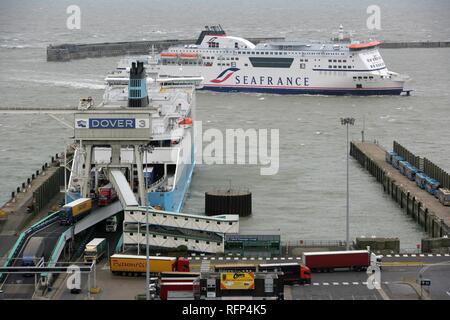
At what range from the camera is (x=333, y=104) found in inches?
3317

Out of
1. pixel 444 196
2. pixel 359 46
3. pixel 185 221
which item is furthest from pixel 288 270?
pixel 359 46

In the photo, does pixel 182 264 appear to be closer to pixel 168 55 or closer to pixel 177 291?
pixel 177 291

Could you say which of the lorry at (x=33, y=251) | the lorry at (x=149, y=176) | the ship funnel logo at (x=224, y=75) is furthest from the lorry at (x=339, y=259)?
the ship funnel logo at (x=224, y=75)

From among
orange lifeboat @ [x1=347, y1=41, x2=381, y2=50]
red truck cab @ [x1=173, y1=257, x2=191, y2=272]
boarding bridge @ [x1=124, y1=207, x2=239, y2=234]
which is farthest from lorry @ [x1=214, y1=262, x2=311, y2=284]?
orange lifeboat @ [x1=347, y1=41, x2=381, y2=50]

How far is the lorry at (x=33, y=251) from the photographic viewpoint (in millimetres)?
33781

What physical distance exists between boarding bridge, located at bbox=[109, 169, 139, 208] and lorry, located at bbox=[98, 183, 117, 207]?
1.56 feet

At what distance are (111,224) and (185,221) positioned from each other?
3.99 meters

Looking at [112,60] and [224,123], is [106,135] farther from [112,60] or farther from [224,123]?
[112,60]

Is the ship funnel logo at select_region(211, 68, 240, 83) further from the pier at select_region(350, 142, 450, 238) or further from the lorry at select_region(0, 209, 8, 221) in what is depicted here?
the lorry at select_region(0, 209, 8, 221)

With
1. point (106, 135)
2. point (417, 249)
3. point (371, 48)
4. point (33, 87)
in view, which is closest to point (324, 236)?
point (417, 249)

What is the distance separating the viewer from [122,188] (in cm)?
3919

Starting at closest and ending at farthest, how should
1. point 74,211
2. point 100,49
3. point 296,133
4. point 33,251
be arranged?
point 33,251, point 74,211, point 296,133, point 100,49

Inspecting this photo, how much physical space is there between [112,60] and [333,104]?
116 ft
